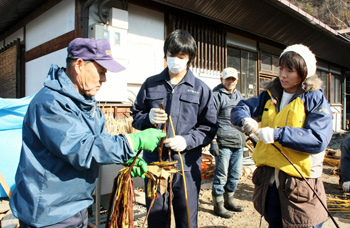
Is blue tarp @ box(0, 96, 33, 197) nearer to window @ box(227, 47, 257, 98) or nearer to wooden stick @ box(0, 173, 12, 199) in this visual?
wooden stick @ box(0, 173, 12, 199)

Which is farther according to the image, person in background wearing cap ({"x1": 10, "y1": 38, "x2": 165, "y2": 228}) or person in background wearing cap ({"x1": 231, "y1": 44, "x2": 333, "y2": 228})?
person in background wearing cap ({"x1": 231, "y1": 44, "x2": 333, "y2": 228})

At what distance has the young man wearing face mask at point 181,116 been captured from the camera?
2094 millimetres

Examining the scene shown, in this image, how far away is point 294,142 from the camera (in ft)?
5.32

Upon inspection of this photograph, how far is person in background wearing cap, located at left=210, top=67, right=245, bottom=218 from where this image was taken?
3.60 meters

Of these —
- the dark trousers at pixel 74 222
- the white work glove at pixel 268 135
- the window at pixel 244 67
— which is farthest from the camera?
the window at pixel 244 67

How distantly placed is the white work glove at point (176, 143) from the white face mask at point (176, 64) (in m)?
0.60

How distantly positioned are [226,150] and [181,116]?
5.72ft

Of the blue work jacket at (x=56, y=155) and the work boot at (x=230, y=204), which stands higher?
the blue work jacket at (x=56, y=155)

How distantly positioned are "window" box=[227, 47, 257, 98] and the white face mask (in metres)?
6.02

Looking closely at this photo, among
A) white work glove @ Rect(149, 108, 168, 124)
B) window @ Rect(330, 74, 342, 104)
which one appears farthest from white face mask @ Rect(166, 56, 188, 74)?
window @ Rect(330, 74, 342, 104)

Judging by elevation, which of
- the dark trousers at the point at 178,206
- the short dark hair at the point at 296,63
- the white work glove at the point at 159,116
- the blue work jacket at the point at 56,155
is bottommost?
the dark trousers at the point at 178,206

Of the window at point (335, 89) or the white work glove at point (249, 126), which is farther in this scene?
the window at point (335, 89)

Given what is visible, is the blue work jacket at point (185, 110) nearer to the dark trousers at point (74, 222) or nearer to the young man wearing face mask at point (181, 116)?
the young man wearing face mask at point (181, 116)

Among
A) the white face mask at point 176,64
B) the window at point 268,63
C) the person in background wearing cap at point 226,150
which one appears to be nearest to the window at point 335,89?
the window at point 268,63
